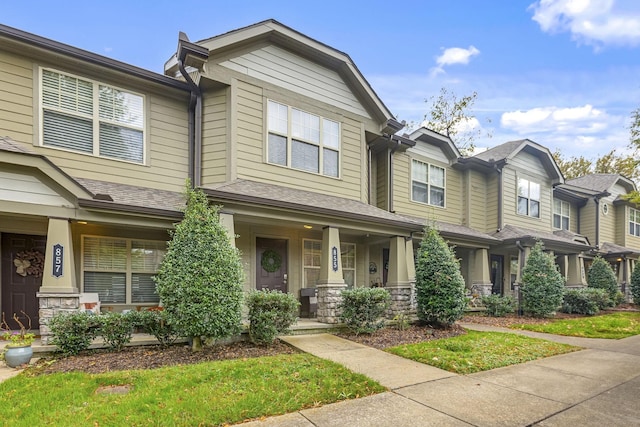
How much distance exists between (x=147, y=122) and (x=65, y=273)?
3.78 meters

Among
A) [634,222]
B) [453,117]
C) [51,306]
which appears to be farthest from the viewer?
[453,117]

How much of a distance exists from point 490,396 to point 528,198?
13454 millimetres

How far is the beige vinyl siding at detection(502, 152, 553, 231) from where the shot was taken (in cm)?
1463

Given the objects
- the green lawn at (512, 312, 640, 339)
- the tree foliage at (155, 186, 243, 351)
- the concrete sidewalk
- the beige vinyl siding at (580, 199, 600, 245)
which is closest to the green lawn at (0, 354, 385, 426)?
the concrete sidewalk

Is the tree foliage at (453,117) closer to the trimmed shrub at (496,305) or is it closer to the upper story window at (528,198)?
the upper story window at (528,198)

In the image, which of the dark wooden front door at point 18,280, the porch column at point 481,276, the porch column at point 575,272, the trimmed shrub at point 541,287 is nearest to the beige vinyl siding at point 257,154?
the dark wooden front door at point 18,280

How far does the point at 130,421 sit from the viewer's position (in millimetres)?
3418

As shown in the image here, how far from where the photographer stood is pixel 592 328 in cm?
980

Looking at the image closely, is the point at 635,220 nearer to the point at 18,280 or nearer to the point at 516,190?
the point at 516,190

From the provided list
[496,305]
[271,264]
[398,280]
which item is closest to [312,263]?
[271,264]

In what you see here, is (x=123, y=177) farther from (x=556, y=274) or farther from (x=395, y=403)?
(x=556, y=274)

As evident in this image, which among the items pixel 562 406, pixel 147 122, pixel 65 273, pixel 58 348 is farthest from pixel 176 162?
pixel 562 406

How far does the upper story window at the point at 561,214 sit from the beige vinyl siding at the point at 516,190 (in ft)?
6.56

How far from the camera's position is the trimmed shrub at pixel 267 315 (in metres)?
6.52
